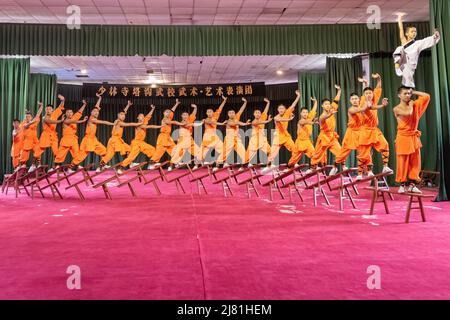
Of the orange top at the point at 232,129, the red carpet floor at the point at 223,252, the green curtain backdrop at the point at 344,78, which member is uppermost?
the green curtain backdrop at the point at 344,78

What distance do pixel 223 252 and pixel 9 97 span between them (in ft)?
27.7

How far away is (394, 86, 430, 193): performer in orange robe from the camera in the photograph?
16.3 feet

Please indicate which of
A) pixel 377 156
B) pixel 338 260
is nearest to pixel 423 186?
pixel 377 156

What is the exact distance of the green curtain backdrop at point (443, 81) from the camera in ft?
18.2

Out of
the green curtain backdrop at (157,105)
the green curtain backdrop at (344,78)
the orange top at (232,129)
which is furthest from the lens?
the green curtain backdrop at (157,105)

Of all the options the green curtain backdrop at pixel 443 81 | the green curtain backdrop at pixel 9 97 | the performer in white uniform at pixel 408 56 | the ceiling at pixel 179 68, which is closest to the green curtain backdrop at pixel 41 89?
the ceiling at pixel 179 68

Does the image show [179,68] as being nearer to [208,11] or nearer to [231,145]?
[231,145]

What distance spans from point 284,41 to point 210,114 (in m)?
3.09

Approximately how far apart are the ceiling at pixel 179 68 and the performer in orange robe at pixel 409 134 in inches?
232

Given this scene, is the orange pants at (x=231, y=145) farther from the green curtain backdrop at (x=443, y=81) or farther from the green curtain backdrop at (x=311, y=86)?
the green curtain backdrop at (x=443, y=81)

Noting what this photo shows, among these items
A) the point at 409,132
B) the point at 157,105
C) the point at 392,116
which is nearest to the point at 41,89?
the point at 157,105

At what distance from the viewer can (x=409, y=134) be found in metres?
5.10

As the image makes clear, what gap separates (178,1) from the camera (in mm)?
6973
